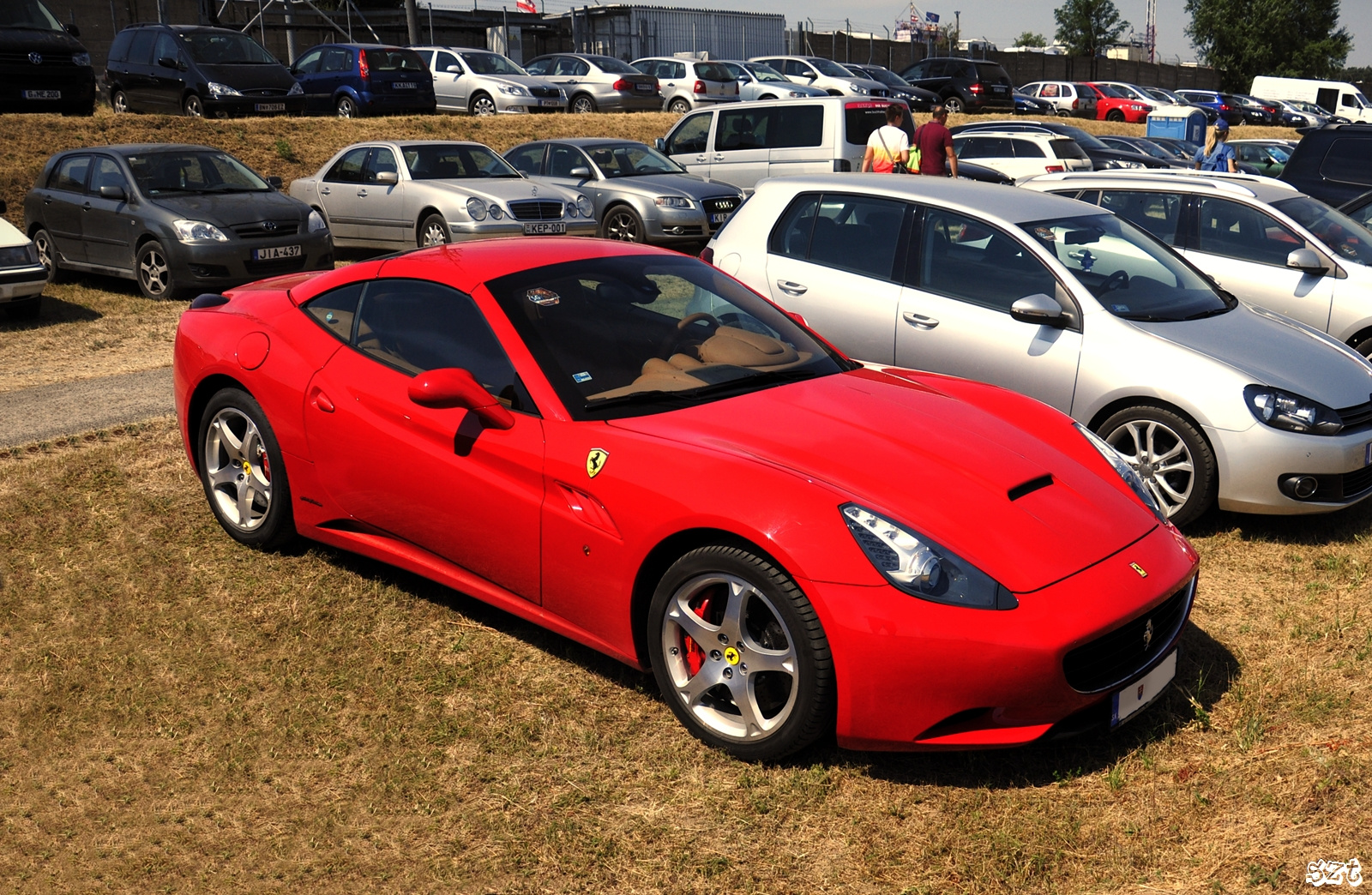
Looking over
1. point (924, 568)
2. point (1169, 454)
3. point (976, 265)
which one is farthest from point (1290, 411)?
point (924, 568)

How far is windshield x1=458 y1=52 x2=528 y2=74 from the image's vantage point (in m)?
25.8

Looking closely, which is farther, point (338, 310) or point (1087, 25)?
point (1087, 25)

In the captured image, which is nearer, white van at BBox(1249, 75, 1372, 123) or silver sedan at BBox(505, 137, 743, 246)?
silver sedan at BBox(505, 137, 743, 246)

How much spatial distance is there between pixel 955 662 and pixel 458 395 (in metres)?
1.93

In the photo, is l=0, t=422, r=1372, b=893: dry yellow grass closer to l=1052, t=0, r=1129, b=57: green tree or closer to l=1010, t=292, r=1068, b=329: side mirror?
l=1010, t=292, r=1068, b=329: side mirror

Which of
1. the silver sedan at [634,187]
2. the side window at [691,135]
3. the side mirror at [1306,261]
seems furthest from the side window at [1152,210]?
the side window at [691,135]

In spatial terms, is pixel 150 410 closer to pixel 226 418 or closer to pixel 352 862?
pixel 226 418

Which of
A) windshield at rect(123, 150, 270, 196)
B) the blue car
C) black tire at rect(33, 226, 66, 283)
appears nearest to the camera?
windshield at rect(123, 150, 270, 196)

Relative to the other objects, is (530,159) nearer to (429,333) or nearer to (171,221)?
(171,221)

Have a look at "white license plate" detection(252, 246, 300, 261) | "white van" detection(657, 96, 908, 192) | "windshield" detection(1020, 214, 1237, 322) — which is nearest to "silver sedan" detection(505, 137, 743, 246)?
Result: "white van" detection(657, 96, 908, 192)

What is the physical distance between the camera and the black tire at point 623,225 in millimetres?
14547

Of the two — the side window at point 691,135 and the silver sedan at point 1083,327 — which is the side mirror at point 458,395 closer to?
the silver sedan at point 1083,327

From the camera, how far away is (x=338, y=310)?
5.02 m

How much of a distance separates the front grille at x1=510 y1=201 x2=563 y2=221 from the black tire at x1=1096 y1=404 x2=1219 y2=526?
8.91 meters
